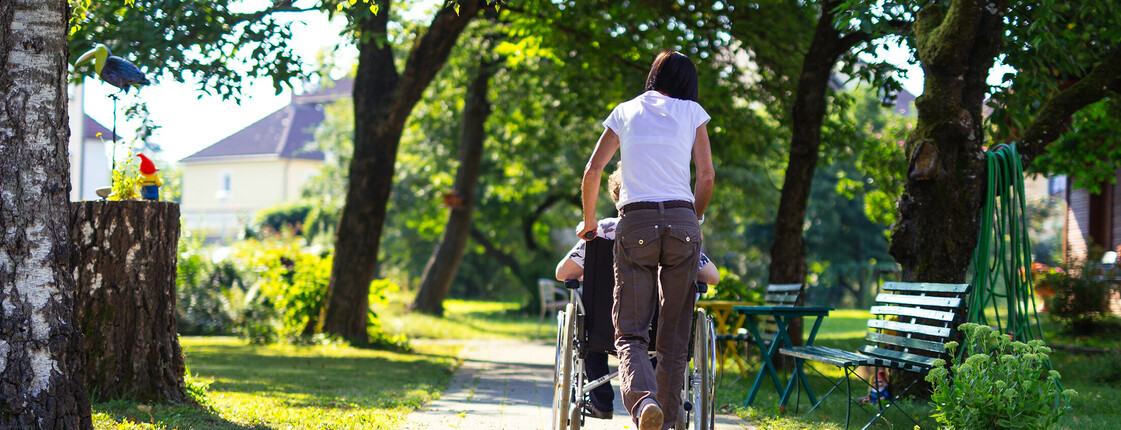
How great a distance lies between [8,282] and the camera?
13.8 feet

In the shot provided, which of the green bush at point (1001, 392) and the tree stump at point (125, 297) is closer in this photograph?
the green bush at point (1001, 392)

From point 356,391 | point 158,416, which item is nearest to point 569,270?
point 158,416

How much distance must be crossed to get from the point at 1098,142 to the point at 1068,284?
2090mm

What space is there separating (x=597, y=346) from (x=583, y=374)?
16cm

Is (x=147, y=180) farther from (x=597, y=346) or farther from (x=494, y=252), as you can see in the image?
(x=494, y=252)

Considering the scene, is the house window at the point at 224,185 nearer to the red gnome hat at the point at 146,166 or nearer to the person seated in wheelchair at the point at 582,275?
the red gnome hat at the point at 146,166

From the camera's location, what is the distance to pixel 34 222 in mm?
4270

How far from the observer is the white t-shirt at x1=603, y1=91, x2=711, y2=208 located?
4.39 meters

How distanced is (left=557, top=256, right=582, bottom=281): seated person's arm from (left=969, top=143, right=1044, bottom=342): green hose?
2.71 m

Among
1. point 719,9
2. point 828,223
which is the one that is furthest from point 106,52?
point 828,223

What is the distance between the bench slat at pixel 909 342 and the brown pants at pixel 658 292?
1860mm

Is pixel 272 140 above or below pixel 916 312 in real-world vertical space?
above

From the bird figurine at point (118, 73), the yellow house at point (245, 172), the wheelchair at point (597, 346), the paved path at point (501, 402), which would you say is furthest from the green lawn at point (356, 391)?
the yellow house at point (245, 172)

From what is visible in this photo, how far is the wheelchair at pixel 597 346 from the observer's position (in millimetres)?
4617
